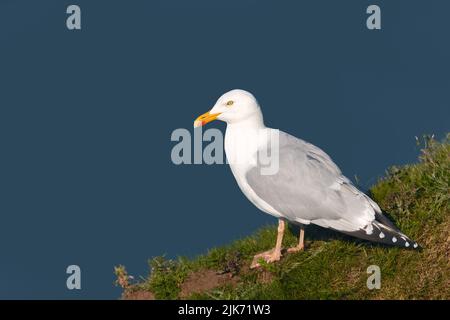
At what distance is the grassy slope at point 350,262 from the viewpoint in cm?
981

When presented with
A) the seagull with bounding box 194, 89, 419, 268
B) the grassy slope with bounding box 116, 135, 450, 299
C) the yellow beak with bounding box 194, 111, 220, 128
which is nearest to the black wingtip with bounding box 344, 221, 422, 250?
the seagull with bounding box 194, 89, 419, 268

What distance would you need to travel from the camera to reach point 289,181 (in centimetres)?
1006

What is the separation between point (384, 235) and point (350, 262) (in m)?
0.55

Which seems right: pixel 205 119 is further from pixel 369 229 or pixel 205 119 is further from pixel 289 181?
pixel 369 229

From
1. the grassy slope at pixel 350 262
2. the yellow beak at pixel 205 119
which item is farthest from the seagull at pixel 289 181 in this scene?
the grassy slope at pixel 350 262

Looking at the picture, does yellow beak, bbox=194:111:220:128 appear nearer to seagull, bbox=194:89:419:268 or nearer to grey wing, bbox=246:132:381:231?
seagull, bbox=194:89:419:268

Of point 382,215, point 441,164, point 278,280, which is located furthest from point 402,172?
point 278,280

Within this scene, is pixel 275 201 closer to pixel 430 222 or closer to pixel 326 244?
pixel 326 244

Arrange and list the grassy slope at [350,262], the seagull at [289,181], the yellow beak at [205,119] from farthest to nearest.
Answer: the yellow beak at [205,119] < the seagull at [289,181] < the grassy slope at [350,262]

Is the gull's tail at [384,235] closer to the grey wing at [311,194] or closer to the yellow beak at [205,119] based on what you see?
the grey wing at [311,194]

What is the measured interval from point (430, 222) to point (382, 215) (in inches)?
31.0

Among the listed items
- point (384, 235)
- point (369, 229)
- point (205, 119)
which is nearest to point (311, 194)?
point (369, 229)

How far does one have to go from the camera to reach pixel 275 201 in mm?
10109

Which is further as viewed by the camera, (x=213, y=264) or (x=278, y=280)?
(x=213, y=264)
